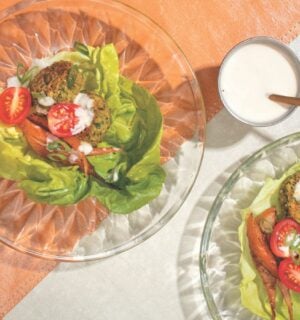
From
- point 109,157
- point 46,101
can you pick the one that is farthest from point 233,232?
point 46,101

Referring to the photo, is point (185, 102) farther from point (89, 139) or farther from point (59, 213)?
point (59, 213)

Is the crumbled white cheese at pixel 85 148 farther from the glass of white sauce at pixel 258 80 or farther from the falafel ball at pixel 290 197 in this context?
the falafel ball at pixel 290 197

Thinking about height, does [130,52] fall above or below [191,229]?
above

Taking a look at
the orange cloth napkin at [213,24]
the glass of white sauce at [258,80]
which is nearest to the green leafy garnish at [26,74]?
the orange cloth napkin at [213,24]

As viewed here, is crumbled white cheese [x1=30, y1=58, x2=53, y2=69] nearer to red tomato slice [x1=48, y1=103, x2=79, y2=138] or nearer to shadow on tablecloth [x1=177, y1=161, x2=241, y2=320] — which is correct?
red tomato slice [x1=48, y1=103, x2=79, y2=138]

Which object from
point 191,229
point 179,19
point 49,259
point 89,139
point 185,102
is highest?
point 179,19

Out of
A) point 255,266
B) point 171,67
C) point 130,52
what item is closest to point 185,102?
point 171,67
